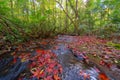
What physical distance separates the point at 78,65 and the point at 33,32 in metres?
4.50

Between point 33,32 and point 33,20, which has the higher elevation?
point 33,20

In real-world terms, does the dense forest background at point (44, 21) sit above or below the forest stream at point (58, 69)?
above

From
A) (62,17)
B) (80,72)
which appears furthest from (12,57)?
(62,17)

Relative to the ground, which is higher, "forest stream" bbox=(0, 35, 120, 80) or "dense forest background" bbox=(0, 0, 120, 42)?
"dense forest background" bbox=(0, 0, 120, 42)

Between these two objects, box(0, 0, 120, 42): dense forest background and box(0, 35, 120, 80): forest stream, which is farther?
box(0, 0, 120, 42): dense forest background

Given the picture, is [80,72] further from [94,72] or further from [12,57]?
[12,57]

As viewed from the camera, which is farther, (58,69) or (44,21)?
(44,21)

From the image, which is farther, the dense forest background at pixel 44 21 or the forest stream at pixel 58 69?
the dense forest background at pixel 44 21

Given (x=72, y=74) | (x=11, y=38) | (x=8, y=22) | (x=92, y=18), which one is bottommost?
(x=72, y=74)

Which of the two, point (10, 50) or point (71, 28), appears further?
point (71, 28)

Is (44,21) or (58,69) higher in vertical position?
(44,21)

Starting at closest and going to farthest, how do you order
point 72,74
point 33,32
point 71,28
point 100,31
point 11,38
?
1. point 72,74
2. point 11,38
3. point 33,32
4. point 100,31
5. point 71,28

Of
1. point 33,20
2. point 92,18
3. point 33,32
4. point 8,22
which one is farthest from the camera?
point 92,18

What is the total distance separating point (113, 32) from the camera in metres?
10.3
